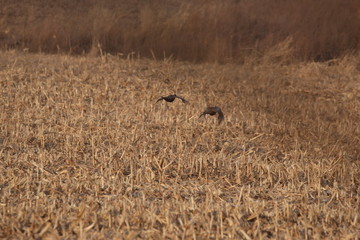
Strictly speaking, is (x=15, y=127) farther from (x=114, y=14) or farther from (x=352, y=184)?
Result: (x=114, y=14)

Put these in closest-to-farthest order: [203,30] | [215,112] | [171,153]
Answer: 1. [171,153]
2. [215,112]
3. [203,30]

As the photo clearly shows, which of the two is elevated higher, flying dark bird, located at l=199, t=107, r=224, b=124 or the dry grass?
flying dark bird, located at l=199, t=107, r=224, b=124

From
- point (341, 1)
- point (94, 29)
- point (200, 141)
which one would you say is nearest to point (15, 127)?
point (200, 141)

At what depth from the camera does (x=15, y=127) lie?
4578mm

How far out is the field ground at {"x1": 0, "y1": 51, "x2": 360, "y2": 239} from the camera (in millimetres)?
2656

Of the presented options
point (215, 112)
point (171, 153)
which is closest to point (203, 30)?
point (215, 112)

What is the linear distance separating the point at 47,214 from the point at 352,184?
1.89 meters

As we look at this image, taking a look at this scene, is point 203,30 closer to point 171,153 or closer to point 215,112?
point 215,112

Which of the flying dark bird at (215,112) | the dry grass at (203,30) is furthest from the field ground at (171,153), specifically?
the dry grass at (203,30)

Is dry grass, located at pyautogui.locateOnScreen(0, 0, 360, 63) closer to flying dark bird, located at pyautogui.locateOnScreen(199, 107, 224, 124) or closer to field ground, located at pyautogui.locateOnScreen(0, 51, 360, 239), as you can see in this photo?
field ground, located at pyautogui.locateOnScreen(0, 51, 360, 239)

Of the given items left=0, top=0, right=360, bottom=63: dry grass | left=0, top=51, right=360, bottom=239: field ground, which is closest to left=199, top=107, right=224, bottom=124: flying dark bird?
left=0, top=51, right=360, bottom=239: field ground

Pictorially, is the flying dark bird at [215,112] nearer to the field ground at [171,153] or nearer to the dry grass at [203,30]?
the field ground at [171,153]

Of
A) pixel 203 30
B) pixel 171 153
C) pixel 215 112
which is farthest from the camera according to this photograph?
pixel 203 30

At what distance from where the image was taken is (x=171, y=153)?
13.0 ft
